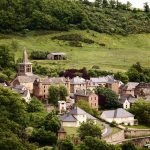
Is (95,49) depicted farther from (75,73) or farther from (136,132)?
(136,132)

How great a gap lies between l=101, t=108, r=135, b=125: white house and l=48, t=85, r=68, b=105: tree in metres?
8.14

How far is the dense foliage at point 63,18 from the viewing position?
170 m

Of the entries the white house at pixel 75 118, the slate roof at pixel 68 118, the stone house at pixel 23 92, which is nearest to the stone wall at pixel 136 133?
the white house at pixel 75 118

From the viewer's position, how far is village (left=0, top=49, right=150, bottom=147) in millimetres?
95625

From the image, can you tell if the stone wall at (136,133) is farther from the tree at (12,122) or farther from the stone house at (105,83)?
the stone house at (105,83)

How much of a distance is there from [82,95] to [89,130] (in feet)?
64.4

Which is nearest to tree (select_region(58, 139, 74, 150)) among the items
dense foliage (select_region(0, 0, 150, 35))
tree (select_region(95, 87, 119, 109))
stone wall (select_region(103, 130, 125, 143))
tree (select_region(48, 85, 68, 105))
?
stone wall (select_region(103, 130, 125, 143))

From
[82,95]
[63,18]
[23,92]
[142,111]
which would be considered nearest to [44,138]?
[23,92]

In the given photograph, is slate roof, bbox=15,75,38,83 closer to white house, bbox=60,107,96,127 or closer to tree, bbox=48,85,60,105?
tree, bbox=48,85,60,105

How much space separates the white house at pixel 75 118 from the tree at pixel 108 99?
422 inches

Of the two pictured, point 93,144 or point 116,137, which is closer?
point 93,144

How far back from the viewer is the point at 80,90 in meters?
111

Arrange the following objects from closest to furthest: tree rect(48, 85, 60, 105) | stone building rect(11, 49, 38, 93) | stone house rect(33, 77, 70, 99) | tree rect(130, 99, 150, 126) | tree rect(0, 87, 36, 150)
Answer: tree rect(0, 87, 36, 150)
tree rect(130, 99, 150, 126)
tree rect(48, 85, 60, 105)
stone house rect(33, 77, 70, 99)
stone building rect(11, 49, 38, 93)

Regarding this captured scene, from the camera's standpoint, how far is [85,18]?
6890 inches
